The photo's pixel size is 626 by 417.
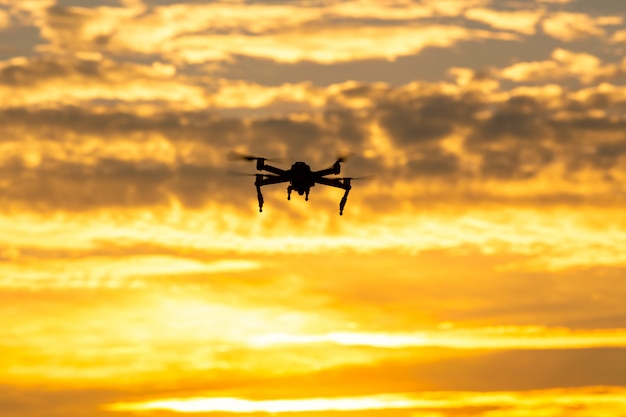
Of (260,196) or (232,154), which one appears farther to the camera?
(260,196)

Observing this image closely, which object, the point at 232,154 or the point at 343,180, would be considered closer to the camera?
the point at 232,154

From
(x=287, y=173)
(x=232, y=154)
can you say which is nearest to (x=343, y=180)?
(x=287, y=173)

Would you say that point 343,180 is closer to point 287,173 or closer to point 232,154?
point 287,173
